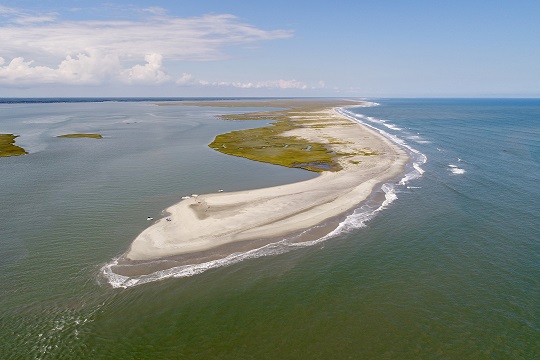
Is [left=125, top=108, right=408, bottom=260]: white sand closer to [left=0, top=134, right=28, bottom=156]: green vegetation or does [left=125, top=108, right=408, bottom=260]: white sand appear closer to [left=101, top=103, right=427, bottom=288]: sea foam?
[left=101, top=103, right=427, bottom=288]: sea foam

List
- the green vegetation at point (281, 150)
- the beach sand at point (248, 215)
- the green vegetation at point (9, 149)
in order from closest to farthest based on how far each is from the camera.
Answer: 1. the beach sand at point (248, 215)
2. the green vegetation at point (281, 150)
3. the green vegetation at point (9, 149)

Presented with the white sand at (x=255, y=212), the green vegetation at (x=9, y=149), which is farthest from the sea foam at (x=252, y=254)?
the green vegetation at (x=9, y=149)

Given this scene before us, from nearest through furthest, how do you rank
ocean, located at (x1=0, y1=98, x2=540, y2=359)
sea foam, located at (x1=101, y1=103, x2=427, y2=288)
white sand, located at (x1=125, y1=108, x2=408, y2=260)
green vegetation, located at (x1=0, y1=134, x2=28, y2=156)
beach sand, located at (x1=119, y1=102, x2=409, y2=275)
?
ocean, located at (x1=0, y1=98, x2=540, y2=359)
sea foam, located at (x1=101, y1=103, x2=427, y2=288)
beach sand, located at (x1=119, y1=102, x2=409, y2=275)
white sand, located at (x1=125, y1=108, x2=408, y2=260)
green vegetation, located at (x1=0, y1=134, x2=28, y2=156)

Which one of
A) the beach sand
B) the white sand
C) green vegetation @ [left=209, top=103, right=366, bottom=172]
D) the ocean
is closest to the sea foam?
the ocean

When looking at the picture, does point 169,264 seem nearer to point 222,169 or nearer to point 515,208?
point 222,169

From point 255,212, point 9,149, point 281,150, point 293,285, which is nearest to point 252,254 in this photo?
point 293,285

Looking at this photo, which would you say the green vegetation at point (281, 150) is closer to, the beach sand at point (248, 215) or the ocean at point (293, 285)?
the beach sand at point (248, 215)

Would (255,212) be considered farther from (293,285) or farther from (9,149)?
(9,149)
